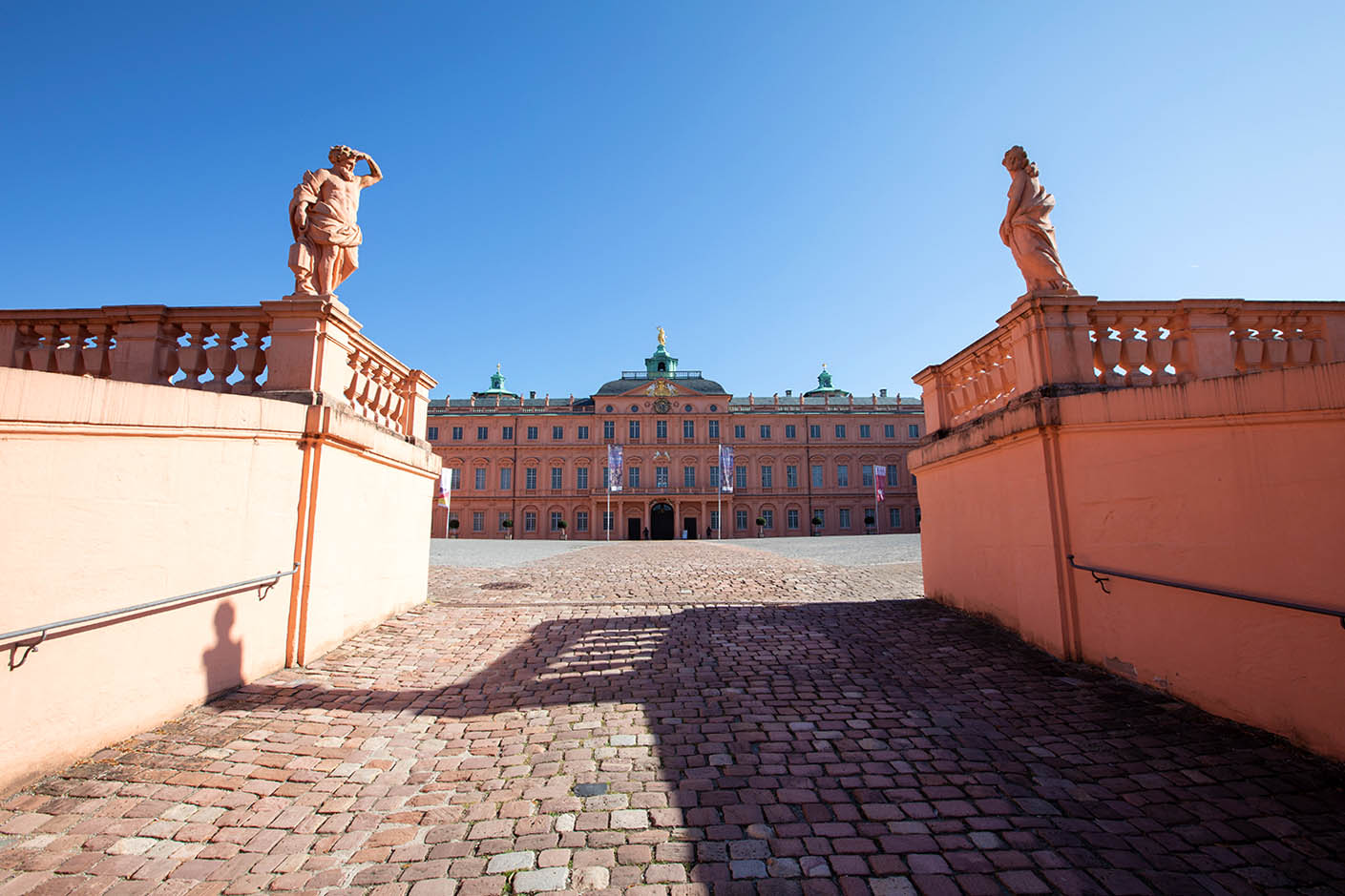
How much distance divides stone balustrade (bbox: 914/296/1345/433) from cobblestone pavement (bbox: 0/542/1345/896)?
8.14ft

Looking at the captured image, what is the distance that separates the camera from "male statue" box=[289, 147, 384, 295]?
17.5ft

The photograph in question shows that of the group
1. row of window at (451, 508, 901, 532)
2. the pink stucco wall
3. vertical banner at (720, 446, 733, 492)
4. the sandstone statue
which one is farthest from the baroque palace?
the pink stucco wall

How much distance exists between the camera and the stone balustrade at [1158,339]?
5152mm

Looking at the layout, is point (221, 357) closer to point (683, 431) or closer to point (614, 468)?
point (614, 468)

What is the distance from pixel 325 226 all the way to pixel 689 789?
544 centimetres

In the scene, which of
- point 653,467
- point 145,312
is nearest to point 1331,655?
point 145,312

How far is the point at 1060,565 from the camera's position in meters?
4.85

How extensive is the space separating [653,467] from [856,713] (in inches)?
2110

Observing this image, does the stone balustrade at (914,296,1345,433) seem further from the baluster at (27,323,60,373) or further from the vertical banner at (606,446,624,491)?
the vertical banner at (606,446,624,491)

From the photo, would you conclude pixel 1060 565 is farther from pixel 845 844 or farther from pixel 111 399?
pixel 111 399

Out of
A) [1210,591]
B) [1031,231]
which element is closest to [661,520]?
[1031,231]

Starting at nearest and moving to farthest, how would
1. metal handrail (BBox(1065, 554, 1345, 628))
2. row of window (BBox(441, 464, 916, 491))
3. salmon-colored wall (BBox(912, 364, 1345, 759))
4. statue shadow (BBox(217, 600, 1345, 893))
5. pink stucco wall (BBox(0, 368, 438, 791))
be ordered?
statue shadow (BBox(217, 600, 1345, 893)) < pink stucco wall (BBox(0, 368, 438, 791)) < metal handrail (BBox(1065, 554, 1345, 628)) < salmon-colored wall (BBox(912, 364, 1345, 759)) < row of window (BBox(441, 464, 916, 491))

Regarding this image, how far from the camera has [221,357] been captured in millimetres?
5250

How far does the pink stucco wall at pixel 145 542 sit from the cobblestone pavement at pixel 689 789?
0.80 ft
